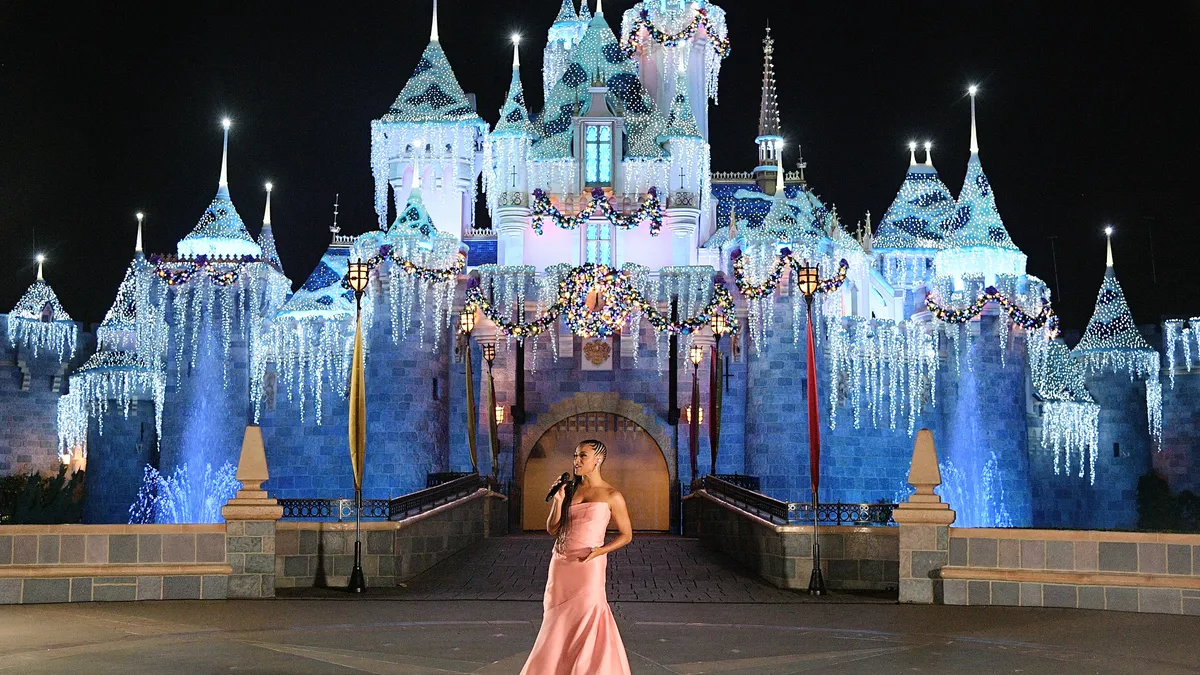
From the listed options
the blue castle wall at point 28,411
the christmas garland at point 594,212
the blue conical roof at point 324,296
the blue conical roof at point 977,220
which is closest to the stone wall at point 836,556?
the christmas garland at point 594,212

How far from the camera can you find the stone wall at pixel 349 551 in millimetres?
18016

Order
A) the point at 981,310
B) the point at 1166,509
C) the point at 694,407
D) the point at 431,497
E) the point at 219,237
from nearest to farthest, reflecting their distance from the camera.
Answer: the point at 431,497 < the point at 694,407 < the point at 981,310 < the point at 219,237 < the point at 1166,509

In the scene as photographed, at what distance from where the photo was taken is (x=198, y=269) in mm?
36812

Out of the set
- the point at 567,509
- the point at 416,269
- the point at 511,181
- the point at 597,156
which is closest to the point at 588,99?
the point at 597,156

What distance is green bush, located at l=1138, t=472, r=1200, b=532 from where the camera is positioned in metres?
39.8

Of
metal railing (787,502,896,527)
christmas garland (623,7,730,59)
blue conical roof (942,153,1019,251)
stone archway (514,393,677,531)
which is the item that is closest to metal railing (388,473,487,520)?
metal railing (787,502,896,527)

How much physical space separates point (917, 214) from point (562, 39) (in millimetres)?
11256

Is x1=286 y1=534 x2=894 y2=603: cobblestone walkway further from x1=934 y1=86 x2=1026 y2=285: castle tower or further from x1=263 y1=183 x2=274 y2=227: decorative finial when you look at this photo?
x1=263 y1=183 x2=274 y2=227: decorative finial

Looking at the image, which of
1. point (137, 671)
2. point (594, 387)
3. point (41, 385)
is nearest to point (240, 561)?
point (137, 671)

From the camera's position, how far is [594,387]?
120ft

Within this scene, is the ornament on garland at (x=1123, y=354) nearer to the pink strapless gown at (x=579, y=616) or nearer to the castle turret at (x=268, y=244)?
the castle turret at (x=268, y=244)

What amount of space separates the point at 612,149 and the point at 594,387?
6.18 metres

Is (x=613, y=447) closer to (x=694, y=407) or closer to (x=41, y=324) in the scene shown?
(x=694, y=407)

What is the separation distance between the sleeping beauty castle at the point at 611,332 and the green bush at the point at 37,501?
2162mm
